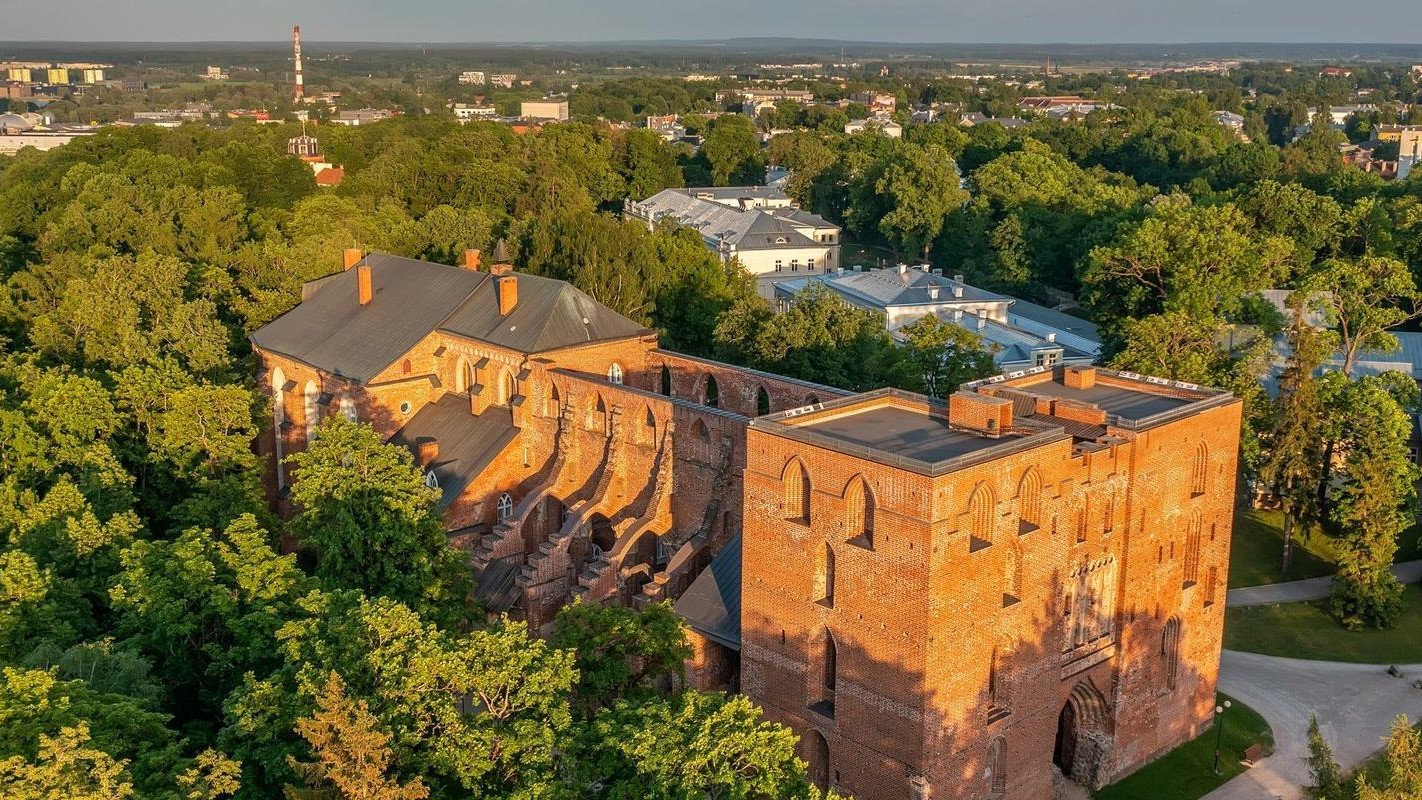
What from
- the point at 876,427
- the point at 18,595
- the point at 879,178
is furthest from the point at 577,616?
the point at 879,178

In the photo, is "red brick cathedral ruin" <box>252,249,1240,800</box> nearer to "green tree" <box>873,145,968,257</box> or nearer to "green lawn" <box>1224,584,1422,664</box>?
"green lawn" <box>1224,584,1422,664</box>

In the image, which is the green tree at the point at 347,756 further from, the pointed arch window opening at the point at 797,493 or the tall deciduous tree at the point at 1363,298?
the tall deciduous tree at the point at 1363,298

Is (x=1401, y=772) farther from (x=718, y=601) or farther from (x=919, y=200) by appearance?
(x=919, y=200)

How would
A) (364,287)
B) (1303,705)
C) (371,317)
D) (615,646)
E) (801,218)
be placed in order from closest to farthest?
(615,646)
(1303,705)
(371,317)
(364,287)
(801,218)

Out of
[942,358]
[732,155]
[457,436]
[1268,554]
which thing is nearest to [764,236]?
[942,358]

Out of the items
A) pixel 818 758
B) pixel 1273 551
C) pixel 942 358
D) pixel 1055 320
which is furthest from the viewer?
pixel 1055 320

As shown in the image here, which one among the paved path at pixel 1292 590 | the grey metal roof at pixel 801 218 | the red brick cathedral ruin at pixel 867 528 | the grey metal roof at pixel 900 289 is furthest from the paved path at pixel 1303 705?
the grey metal roof at pixel 801 218
